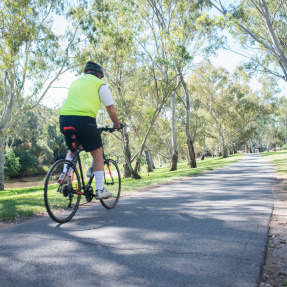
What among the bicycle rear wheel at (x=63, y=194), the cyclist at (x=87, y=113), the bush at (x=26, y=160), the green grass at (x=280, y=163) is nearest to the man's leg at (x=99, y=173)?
the cyclist at (x=87, y=113)

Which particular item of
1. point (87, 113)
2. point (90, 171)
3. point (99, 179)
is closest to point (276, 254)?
point (99, 179)

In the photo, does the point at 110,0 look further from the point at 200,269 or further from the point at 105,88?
the point at 200,269

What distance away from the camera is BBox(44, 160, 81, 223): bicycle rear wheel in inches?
142

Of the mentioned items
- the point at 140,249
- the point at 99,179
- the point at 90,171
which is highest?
the point at 90,171

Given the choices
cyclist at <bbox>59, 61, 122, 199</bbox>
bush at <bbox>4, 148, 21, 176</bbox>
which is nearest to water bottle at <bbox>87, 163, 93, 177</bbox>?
cyclist at <bbox>59, 61, 122, 199</bbox>

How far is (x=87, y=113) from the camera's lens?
3.79 metres

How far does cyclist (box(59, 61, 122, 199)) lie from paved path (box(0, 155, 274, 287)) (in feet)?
2.76

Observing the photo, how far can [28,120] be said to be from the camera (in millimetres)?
44906

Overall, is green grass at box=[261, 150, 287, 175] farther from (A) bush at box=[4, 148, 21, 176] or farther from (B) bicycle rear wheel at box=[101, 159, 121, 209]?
(A) bush at box=[4, 148, 21, 176]

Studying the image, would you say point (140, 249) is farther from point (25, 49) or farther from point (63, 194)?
point (25, 49)

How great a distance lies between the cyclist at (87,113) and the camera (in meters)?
3.76

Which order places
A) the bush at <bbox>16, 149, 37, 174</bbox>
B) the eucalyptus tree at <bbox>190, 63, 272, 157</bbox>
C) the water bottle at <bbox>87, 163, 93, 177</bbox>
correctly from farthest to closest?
1. the bush at <bbox>16, 149, 37, 174</bbox>
2. the eucalyptus tree at <bbox>190, 63, 272, 157</bbox>
3. the water bottle at <bbox>87, 163, 93, 177</bbox>

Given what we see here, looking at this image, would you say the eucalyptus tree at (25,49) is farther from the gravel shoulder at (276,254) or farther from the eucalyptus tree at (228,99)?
the eucalyptus tree at (228,99)

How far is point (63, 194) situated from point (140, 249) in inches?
65.7
